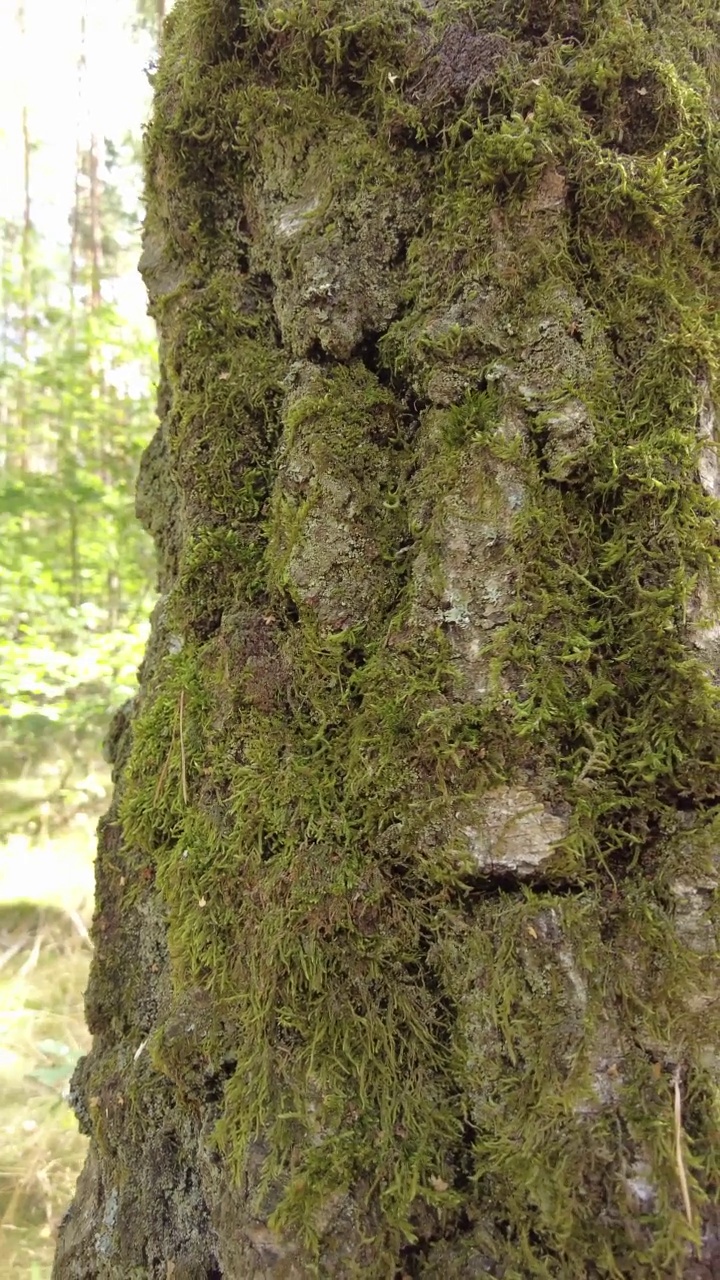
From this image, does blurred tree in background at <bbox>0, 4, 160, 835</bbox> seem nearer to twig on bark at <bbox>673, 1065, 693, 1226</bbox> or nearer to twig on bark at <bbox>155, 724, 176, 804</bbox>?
twig on bark at <bbox>155, 724, 176, 804</bbox>

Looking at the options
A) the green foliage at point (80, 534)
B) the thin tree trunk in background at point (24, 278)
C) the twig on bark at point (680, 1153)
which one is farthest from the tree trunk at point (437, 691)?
the thin tree trunk in background at point (24, 278)

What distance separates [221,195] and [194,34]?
322 millimetres

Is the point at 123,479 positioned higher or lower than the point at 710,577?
lower

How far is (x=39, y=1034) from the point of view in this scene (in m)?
3.57

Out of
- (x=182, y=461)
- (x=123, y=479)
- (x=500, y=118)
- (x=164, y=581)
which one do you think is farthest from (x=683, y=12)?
(x=123, y=479)

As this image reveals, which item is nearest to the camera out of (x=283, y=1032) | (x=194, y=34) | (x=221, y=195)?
(x=283, y=1032)

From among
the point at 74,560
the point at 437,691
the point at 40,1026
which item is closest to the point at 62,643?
the point at 74,560

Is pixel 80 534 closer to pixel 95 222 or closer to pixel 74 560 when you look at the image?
pixel 74 560

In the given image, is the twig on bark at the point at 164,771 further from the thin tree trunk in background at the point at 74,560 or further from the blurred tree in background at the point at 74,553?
the thin tree trunk in background at the point at 74,560

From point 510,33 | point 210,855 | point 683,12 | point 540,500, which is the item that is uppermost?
point 683,12

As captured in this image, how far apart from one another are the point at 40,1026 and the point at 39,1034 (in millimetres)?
54

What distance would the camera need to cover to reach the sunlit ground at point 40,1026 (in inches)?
101

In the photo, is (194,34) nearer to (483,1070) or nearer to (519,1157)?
(483,1070)

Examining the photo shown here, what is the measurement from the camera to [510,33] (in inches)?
52.7
